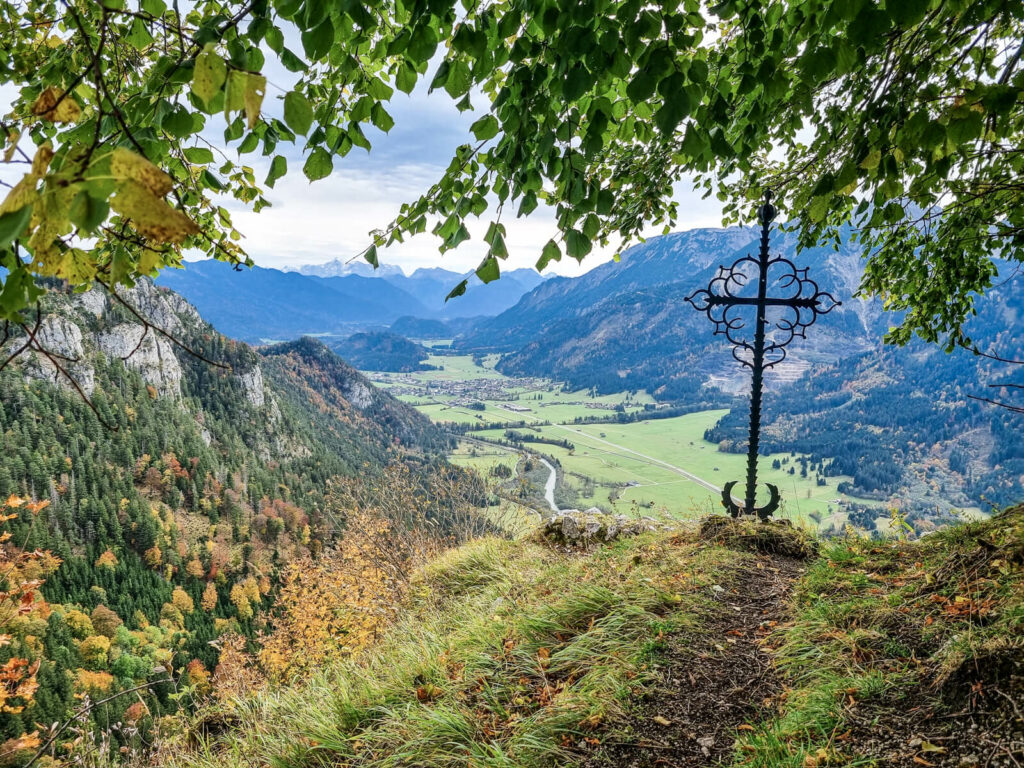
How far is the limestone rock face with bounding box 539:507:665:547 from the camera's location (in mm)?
6344

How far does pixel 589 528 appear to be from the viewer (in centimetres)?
648

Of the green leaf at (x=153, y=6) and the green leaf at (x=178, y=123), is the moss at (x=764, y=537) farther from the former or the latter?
the green leaf at (x=153, y=6)

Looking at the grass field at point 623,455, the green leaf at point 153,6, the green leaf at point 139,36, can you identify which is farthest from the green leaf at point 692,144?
the grass field at point 623,455

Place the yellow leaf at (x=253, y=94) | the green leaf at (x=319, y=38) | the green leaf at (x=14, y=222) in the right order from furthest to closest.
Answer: the green leaf at (x=319, y=38) < the yellow leaf at (x=253, y=94) < the green leaf at (x=14, y=222)

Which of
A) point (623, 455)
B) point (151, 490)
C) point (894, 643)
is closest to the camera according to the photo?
point (894, 643)

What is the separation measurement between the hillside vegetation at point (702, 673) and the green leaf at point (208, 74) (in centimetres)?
307

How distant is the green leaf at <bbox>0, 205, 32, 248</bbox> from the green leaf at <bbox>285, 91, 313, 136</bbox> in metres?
0.63

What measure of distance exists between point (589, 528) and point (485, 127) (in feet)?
17.7

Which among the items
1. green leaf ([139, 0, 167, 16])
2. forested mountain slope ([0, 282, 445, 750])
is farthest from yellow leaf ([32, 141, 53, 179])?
forested mountain slope ([0, 282, 445, 750])

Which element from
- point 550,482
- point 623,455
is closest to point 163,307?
point 550,482

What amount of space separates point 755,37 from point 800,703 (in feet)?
10.2

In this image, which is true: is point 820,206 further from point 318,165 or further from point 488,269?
point 318,165

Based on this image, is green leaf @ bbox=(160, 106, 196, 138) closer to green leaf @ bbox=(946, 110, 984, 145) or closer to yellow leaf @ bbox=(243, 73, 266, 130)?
yellow leaf @ bbox=(243, 73, 266, 130)

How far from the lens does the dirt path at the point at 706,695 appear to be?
8.50ft
